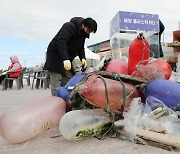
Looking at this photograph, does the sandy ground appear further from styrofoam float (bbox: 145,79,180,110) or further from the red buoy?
the red buoy

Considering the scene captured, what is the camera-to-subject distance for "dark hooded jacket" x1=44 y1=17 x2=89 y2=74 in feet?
8.24

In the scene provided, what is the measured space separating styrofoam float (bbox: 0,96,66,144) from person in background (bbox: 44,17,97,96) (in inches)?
21.3

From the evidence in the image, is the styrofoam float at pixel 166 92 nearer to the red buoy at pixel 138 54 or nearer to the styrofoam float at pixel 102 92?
the styrofoam float at pixel 102 92

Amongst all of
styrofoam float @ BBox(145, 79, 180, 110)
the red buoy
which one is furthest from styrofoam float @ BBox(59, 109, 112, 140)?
the red buoy

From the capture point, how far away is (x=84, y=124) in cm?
178

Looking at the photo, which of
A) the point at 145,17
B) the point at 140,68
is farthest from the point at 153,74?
the point at 145,17

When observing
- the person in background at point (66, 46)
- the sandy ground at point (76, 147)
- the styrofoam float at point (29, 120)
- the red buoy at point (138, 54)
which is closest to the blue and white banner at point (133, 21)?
the person in background at point (66, 46)

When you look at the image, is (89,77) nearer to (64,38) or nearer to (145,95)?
(145,95)

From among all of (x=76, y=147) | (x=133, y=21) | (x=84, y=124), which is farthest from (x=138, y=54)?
(x=133, y=21)

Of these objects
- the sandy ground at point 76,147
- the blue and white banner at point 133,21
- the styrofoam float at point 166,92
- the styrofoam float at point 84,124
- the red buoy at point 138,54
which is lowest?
the sandy ground at point 76,147

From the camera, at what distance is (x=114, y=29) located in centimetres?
651

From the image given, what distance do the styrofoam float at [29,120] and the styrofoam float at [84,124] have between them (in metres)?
0.20

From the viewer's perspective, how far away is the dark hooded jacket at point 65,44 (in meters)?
2.51

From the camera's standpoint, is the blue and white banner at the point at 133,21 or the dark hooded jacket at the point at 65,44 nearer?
the dark hooded jacket at the point at 65,44
